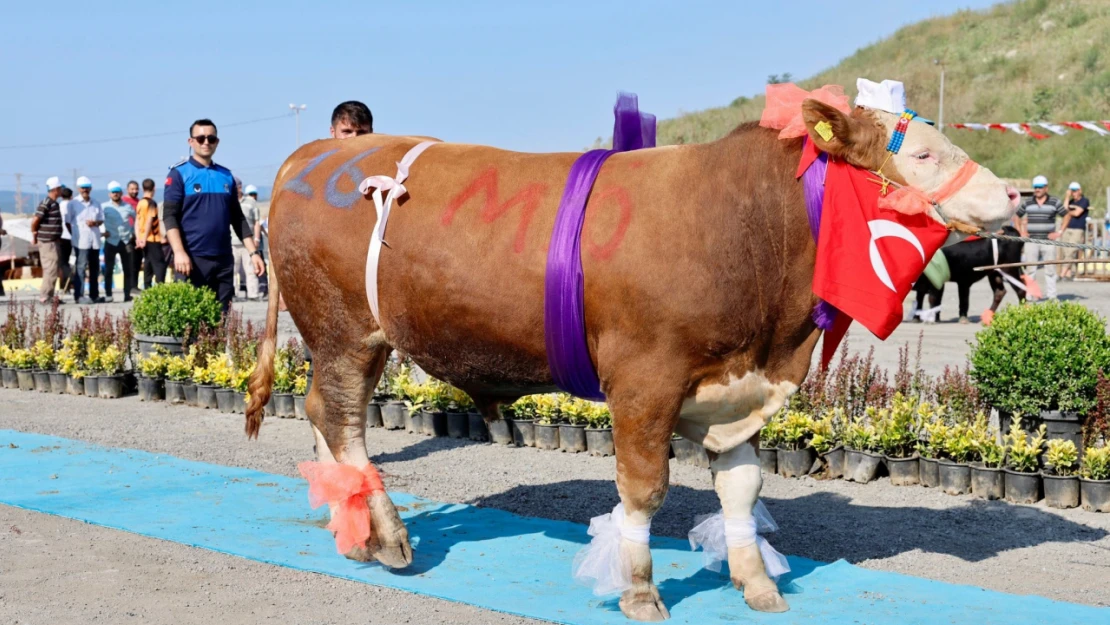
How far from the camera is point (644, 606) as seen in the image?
171 inches

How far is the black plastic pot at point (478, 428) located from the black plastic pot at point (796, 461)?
2183 millimetres

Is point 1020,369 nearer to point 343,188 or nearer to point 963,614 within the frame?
point 963,614

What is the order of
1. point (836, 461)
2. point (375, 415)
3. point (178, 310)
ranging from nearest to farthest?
1. point (836, 461)
2. point (375, 415)
3. point (178, 310)

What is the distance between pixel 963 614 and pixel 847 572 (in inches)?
25.1

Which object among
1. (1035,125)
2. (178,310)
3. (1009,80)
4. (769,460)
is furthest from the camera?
(1009,80)

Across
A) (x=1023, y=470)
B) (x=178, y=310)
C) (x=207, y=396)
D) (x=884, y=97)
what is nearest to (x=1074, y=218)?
(x=1023, y=470)

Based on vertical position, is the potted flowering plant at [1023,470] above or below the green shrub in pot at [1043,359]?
below

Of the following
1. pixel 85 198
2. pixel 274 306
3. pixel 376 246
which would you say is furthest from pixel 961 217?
pixel 85 198

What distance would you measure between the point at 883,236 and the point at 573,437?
3762 millimetres

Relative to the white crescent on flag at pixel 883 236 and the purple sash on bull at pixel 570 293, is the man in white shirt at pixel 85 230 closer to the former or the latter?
the purple sash on bull at pixel 570 293

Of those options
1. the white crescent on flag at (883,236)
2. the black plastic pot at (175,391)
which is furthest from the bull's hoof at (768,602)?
the black plastic pot at (175,391)

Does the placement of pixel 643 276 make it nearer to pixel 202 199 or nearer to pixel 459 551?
pixel 459 551

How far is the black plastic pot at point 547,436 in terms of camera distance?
764cm

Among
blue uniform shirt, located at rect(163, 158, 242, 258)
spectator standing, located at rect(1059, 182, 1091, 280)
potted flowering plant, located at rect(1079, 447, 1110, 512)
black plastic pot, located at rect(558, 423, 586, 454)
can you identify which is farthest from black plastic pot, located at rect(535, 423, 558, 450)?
spectator standing, located at rect(1059, 182, 1091, 280)
